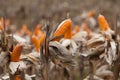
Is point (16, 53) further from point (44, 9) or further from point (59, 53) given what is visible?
point (44, 9)

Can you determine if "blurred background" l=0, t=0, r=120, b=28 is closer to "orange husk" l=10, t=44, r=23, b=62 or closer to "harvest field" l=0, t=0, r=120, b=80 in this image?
"harvest field" l=0, t=0, r=120, b=80

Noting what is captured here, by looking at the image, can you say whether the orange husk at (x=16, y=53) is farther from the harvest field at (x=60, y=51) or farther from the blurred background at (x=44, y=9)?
the blurred background at (x=44, y=9)

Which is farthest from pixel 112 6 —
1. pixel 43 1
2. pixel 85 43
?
pixel 85 43

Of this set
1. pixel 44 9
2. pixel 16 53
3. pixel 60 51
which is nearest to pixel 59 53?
pixel 60 51

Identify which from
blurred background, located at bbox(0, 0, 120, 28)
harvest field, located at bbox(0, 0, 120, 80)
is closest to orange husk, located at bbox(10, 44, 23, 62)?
harvest field, located at bbox(0, 0, 120, 80)

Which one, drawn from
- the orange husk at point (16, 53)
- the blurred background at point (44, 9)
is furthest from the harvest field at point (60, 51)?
the blurred background at point (44, 9)
